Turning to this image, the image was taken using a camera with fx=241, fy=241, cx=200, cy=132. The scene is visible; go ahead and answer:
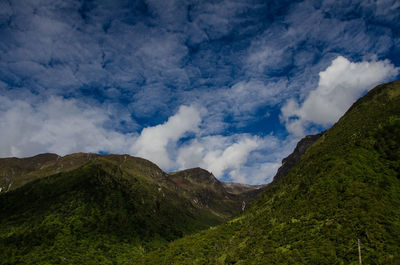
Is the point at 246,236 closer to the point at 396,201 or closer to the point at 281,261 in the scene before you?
the point at 281,261

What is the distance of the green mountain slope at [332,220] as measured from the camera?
58.4 m

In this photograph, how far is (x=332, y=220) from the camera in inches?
2761

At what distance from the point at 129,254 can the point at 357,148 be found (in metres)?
170

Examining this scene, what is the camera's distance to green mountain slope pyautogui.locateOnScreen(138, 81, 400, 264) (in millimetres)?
58406

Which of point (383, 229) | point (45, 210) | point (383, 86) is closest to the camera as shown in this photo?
point (383, 229)

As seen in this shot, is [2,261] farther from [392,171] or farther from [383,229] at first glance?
[392,171]

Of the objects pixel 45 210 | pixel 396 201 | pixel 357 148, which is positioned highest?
pixel 45 210

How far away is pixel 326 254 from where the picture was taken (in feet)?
197

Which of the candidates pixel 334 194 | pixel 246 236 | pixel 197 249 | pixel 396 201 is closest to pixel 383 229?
pixel 396 201

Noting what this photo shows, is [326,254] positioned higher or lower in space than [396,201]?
lower

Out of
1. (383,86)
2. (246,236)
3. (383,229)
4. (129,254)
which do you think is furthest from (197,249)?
(383,86)

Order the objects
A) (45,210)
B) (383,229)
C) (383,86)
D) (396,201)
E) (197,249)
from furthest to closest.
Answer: (45,210) < (383,86) < (197,249) < (396,201) < (383,229)

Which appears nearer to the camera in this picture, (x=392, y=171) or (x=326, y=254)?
(x=326, y=254)

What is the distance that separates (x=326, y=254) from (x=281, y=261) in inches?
528
